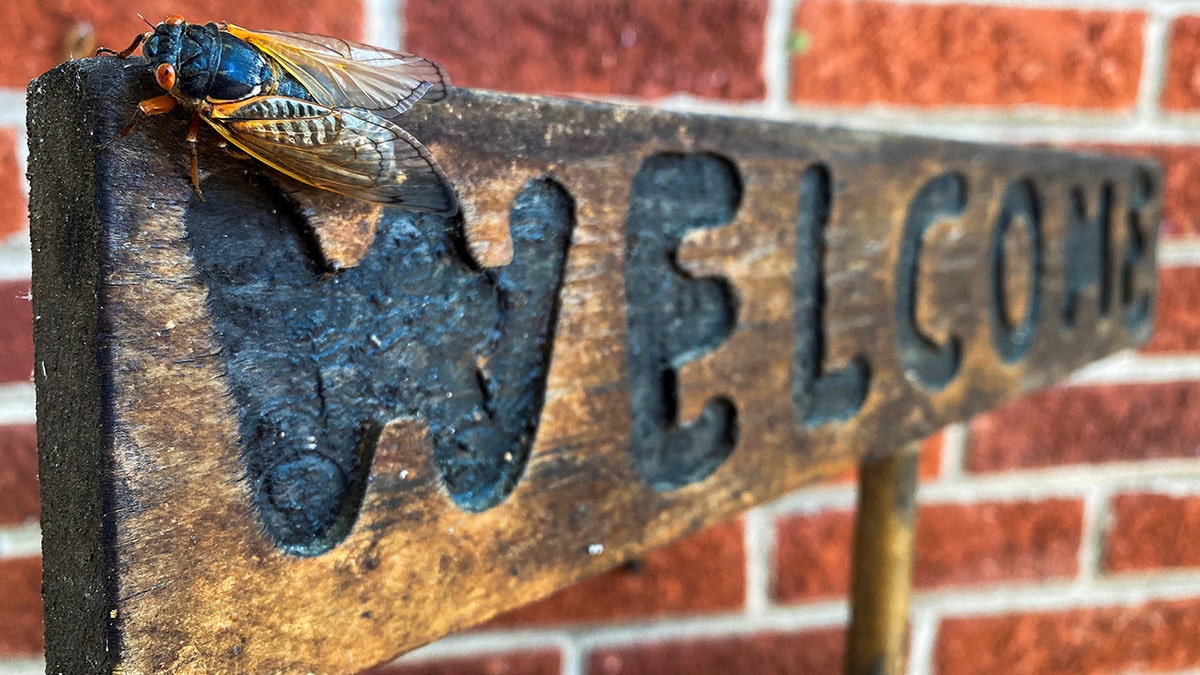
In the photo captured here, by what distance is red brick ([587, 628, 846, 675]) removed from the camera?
0.57m

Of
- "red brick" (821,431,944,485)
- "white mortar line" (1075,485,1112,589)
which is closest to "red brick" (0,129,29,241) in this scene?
"red brick" (821,431,944,485)

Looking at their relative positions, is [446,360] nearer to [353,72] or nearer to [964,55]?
[353,72]

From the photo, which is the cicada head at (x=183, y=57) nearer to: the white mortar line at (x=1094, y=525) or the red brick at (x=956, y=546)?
the red brick at (x=956, y=546)

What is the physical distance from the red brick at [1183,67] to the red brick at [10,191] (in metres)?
0.71

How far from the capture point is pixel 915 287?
0.37 metres

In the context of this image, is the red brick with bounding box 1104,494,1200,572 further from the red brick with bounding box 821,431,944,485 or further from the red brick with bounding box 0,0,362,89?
the red brick with bounding box 0,0,362,89

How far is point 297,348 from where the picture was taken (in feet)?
0.66

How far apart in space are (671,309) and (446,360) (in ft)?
0.29

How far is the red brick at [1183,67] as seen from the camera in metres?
0.59

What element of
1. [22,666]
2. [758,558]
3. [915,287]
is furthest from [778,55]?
[22,666]

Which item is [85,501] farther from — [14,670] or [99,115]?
[14,670]

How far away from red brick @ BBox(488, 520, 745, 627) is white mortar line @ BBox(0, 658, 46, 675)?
0.25 m

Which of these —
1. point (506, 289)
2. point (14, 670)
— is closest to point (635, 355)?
point (506, 289)

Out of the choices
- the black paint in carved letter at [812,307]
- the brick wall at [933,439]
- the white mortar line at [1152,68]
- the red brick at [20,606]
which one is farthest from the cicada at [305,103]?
the white mortar line at [1152,68]
